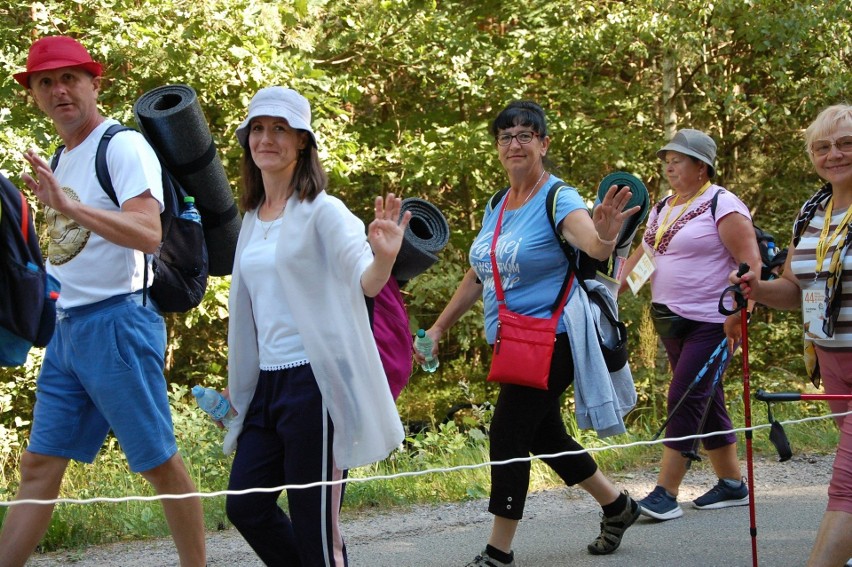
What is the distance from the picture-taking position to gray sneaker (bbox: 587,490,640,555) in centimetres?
478

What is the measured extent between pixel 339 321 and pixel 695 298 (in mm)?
2726

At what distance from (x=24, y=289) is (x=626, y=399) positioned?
2.62 metres

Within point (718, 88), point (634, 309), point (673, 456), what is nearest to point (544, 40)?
point (718, 88)

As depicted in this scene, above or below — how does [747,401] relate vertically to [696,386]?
above

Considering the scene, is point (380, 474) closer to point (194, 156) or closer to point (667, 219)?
point (667, 219)

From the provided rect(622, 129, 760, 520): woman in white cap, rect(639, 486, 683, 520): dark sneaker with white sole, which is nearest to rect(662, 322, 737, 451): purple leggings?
rect(622, 129, 760, 520): woman in white cap

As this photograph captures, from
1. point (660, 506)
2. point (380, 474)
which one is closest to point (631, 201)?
point (660, 506)

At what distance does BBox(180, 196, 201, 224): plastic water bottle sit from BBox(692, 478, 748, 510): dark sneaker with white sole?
318 centimetres

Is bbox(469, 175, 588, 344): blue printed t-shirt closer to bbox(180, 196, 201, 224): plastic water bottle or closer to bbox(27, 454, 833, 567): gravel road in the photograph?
bbox(27, 454, 833, 567): gravel road

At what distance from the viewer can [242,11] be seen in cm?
1098

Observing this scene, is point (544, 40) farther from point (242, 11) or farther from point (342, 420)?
point (342, 420)

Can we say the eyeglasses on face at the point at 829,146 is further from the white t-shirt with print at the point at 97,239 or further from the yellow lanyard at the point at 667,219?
the white t-shirt with print at the point at 97,239

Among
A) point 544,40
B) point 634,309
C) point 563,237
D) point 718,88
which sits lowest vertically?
point 634,309

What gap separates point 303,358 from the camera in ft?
11.3
